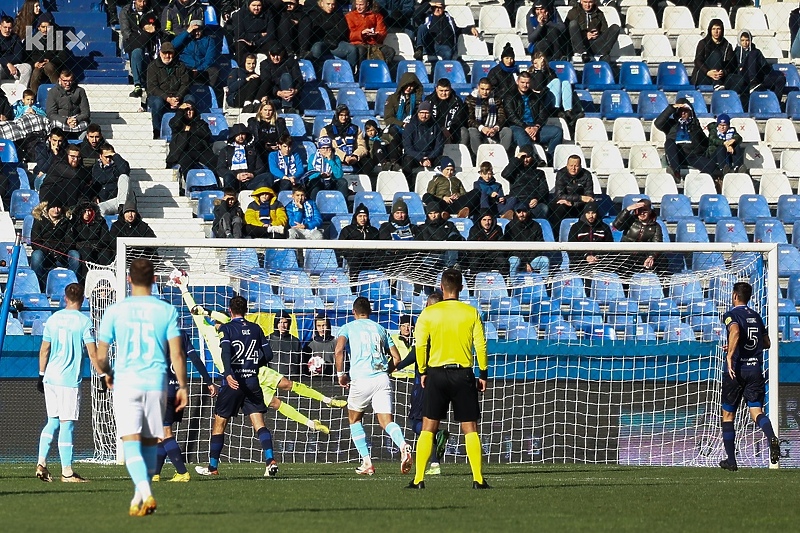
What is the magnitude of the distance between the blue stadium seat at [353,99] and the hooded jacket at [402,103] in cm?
76

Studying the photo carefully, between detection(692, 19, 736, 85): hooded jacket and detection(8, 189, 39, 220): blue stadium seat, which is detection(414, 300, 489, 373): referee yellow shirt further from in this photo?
detection(692, 19, 736, 85): hooded jacket

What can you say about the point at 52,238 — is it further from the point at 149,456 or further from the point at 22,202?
the point at 149,456

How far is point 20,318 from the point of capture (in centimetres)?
1862

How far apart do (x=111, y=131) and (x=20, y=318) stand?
189 inches

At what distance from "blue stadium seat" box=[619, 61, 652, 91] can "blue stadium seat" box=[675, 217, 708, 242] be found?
4.26 m

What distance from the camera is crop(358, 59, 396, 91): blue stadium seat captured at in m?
24.1

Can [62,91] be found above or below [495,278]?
above

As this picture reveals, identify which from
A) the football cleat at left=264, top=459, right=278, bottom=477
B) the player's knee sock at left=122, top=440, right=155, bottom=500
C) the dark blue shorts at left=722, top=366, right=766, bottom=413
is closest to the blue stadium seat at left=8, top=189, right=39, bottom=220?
the football cleat at left=264, top=459, right=278, bottom=477

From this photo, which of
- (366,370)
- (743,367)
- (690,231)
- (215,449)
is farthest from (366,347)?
(690,231)

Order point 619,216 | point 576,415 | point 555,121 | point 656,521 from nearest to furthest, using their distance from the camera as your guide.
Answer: point 656,521 < point 576,415 < point 619,216 < point 555,121

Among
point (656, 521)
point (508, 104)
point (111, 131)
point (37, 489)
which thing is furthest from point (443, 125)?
point (656, 521)

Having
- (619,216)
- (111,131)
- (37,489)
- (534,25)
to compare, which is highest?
(534,25)

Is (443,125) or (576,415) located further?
(443,125)

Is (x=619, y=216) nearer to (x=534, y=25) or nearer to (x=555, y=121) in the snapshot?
(x=555, y=121)
